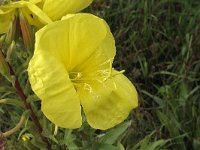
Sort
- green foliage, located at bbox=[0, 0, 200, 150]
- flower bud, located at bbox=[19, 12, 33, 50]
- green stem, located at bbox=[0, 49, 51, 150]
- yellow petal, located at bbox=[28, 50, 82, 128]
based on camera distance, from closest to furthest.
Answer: yellow petal, located at bbox=[28, 50, 82, 128] → flower bud, located at bbox=[19, 12, 33, 50] → green stem, located at bbox=[0, 49, 51, 150] → green foliage, located at bbox=[0, 0, 200, 150]

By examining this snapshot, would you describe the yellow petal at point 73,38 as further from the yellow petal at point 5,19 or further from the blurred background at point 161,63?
the blurred background at point 161,63

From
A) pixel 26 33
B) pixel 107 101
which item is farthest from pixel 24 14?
pixel 107 101

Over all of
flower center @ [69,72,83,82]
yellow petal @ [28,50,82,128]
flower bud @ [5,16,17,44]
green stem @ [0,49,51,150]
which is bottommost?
green stem @ [0,49,51,150]

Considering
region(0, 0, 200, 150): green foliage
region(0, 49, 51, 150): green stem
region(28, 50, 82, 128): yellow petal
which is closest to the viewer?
region(28, 50, 82, 128): yellow petal

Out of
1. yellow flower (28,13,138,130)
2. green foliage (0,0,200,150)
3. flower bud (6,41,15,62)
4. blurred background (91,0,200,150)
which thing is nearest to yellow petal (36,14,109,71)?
yellow flower (28,13,138,130)

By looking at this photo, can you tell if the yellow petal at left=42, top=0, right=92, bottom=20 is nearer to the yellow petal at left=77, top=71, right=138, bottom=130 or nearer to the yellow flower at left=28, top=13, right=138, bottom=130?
the yellow flower at left=28, top=13, right=138, bottom=130

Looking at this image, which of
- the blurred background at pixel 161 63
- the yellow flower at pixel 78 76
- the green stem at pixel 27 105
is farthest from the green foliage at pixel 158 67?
the yellow flower at pixel 78 76
